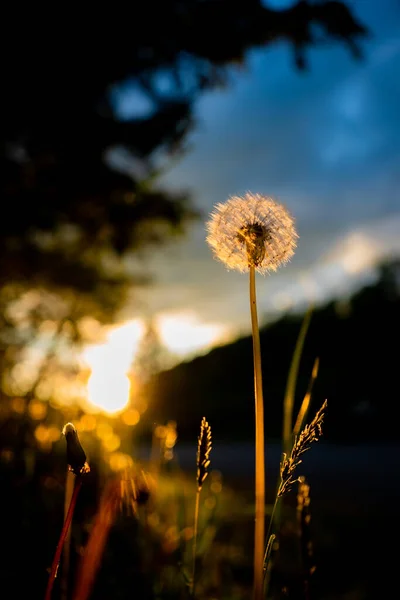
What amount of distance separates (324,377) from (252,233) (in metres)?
11.6

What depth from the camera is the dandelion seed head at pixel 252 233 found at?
30.2 inches

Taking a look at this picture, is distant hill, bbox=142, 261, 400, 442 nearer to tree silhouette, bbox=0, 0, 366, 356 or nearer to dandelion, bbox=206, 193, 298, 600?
tree silhouette, bbox=0, 0, 366, 356

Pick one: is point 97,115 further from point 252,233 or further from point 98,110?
point 252,233

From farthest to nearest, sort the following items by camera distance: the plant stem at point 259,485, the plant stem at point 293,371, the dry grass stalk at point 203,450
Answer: the plant stem at point 293,371
the dry grass stalk at point 203,450
the plant stem at point 259,485

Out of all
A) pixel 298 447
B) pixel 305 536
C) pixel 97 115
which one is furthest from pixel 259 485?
pixel 97 115

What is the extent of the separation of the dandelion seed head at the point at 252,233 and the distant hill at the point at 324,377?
29.4 feet

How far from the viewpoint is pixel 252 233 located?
2.57 feet

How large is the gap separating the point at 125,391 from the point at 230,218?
1493 millimetres

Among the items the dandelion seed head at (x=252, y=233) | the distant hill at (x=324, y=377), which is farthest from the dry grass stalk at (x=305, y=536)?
the distant hill at (x=324, y=377)

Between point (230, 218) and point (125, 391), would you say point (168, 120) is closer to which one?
point (125, 391)

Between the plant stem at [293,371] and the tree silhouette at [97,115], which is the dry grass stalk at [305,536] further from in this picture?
the tree silhouette at [97,115]

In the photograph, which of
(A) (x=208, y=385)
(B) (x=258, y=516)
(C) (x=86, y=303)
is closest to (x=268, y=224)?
(B) (x=258, y=516)

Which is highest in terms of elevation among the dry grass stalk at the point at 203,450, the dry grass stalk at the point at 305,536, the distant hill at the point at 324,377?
the distant hill at the point at 324,377

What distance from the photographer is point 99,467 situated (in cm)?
391
